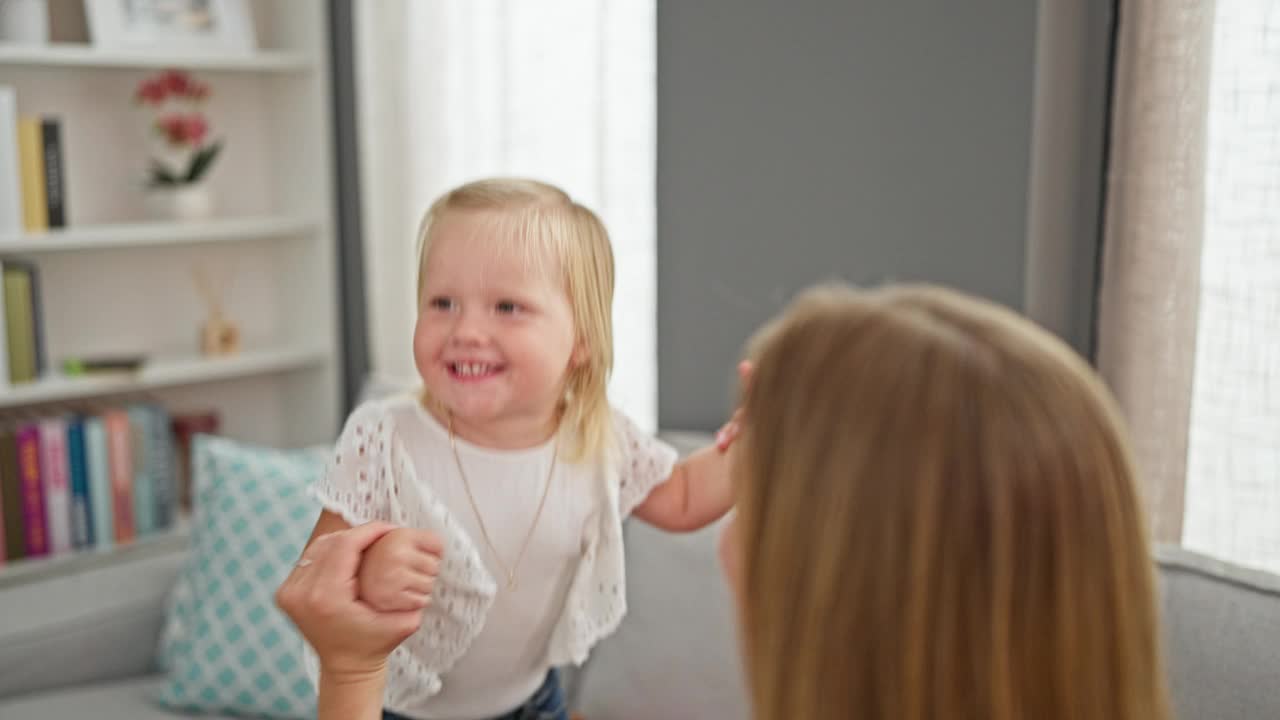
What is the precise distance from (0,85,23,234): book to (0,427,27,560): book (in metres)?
0.45

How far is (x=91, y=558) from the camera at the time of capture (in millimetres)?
2834

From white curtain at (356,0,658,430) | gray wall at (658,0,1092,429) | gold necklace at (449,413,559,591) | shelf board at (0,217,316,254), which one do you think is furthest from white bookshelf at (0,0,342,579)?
gold necklace at (449,413,559,591)

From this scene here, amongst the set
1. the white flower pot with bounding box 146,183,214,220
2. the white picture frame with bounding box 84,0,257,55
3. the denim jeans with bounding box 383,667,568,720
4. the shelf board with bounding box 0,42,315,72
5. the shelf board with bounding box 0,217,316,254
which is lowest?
the denim jeans with bounding box 383,667,568,720

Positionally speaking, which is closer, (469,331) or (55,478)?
(469,331)

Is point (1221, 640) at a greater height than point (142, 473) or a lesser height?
greater

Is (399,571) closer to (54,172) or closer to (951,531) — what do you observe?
(951,531)

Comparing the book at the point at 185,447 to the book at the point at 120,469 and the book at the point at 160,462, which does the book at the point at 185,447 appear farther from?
the book at the point at 120,469

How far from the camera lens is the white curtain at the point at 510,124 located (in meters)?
2.39

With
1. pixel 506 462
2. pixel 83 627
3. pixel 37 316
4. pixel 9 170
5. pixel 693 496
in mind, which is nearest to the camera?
pixel 506 462

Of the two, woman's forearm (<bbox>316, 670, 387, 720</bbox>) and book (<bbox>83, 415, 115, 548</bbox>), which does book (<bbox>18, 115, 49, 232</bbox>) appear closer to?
book (<bbox>83, 415, 115, 548</bbox>)

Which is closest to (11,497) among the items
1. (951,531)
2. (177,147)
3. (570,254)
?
(177,147)

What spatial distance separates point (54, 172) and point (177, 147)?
1.02ft

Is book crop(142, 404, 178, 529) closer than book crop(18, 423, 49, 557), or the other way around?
book crop(18, 423, 49, 557)

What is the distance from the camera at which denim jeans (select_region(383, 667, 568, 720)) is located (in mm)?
1179
